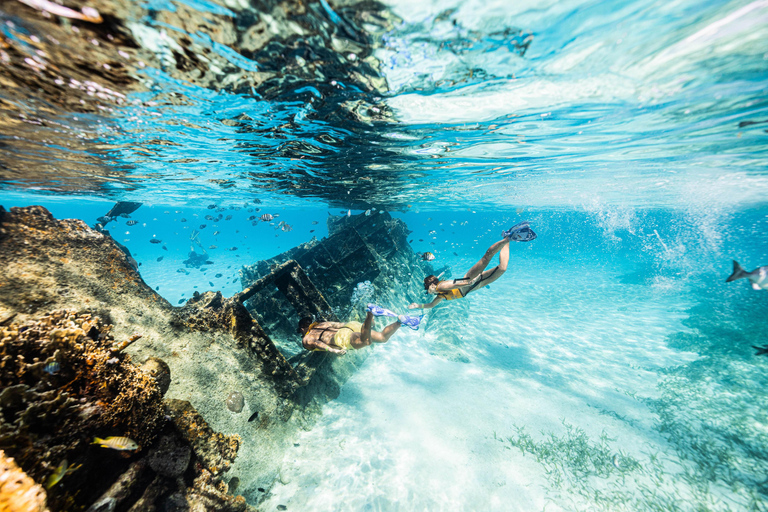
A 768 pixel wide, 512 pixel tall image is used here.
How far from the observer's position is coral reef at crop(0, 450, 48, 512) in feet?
5.48

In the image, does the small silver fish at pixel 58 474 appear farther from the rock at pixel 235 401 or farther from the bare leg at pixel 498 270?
the bare leg at pixel 498 270

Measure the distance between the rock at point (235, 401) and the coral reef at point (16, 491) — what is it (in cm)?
340

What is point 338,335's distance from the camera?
262 inches

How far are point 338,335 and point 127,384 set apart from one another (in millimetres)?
4132

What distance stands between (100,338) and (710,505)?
1232cm

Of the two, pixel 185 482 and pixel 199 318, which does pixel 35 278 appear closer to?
pixel 199 318

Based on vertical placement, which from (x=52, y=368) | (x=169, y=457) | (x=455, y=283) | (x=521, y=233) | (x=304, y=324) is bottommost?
(x=304, y=324)

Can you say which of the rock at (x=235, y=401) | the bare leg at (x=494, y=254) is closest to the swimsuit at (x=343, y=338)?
the rock at (x=235, y=401)

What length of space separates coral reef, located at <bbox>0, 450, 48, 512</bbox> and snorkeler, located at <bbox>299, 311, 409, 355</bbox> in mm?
4966

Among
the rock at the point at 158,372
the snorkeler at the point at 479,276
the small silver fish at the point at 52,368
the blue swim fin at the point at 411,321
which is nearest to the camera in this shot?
the small silver fish at the point at 52,368

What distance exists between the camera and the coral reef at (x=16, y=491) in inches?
65.8

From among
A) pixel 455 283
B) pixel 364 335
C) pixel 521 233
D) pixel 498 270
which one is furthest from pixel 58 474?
pixel 498 270

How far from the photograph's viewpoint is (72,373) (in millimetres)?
2594

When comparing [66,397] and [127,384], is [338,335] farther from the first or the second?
[66,397]
